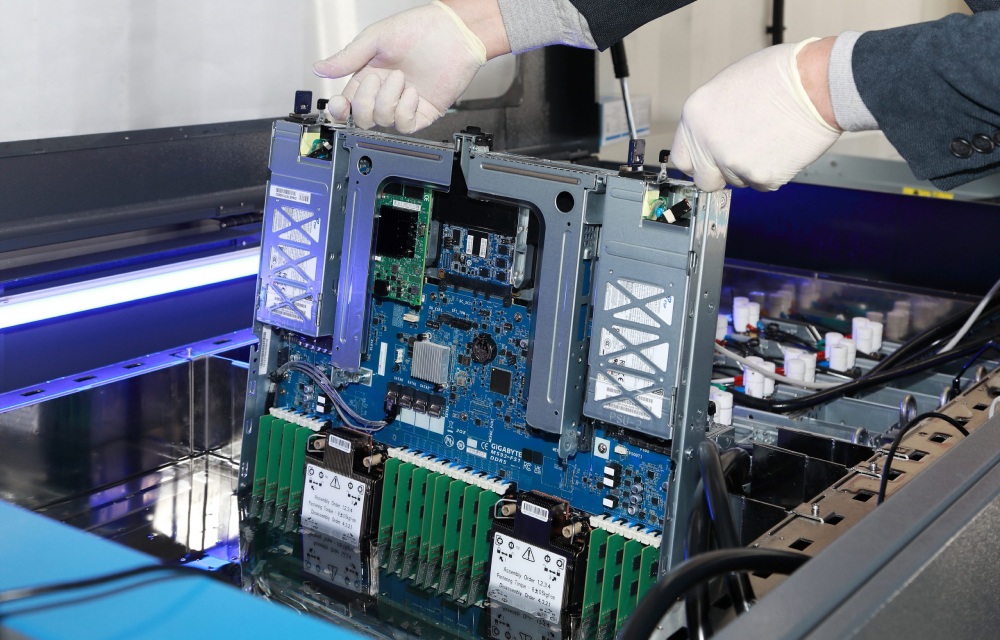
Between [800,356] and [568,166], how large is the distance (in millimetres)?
1097

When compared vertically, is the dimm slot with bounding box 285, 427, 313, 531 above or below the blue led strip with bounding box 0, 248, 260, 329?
below

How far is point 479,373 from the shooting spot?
91.7 inches

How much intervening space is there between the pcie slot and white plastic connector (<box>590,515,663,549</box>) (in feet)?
0.78

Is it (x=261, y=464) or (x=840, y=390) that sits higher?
(x=840, y=390)

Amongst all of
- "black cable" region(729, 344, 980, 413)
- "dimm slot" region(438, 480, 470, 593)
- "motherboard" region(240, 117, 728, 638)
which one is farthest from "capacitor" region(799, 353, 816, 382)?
"dimm slot" region(438, 480, 470, 593)

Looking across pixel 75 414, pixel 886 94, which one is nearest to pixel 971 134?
pixel 886 94

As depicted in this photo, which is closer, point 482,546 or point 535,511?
point 535,511

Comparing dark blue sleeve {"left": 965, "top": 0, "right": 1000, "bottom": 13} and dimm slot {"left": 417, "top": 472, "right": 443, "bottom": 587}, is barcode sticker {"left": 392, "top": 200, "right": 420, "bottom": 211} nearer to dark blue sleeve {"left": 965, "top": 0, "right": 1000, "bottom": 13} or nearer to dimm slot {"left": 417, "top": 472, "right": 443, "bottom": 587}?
dimm slot {"left": 417, "top": 472, "right": 443, "bottom": 587}

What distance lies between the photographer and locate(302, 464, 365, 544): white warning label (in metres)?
2.43

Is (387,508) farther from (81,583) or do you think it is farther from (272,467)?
(81,583)

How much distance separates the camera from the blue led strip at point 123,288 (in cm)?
271

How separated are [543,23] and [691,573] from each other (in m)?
1.37

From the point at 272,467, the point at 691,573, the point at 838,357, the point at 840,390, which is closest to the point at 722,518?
the point at 691,573

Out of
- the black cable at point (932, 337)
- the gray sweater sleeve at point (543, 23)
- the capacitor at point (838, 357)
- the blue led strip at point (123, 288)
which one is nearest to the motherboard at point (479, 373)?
the gray sweater sleeve at point (543, 23)
